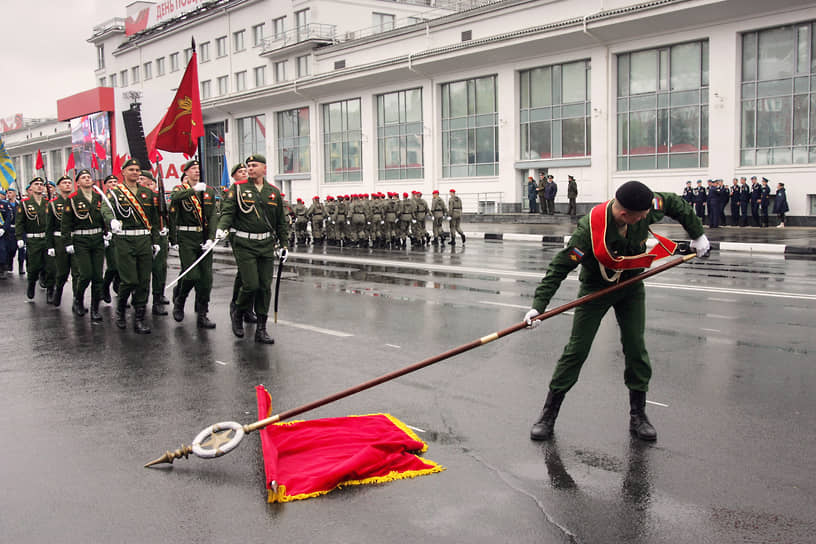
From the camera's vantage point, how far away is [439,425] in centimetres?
552

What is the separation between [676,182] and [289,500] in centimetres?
2904

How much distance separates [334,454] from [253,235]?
4513mm

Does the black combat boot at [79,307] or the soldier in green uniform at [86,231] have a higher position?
the soldier in green uniform at [86,231]

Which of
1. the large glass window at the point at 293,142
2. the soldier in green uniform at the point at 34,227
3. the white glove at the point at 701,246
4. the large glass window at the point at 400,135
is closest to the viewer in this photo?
the white glove at the point at 701,246

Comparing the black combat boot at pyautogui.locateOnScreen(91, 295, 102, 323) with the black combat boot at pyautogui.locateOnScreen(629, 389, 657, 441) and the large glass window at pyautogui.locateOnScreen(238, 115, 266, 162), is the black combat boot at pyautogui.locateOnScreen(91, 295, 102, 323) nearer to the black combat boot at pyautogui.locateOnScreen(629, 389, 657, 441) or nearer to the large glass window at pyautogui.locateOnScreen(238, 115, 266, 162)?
the black combat boot at pyautogui.locateOnScreen(629, 389, 657, 441)

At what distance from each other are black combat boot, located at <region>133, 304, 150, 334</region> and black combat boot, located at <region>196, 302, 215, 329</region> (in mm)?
648

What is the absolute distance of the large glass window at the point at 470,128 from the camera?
3738 centimetres

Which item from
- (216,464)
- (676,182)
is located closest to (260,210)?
(216,464)

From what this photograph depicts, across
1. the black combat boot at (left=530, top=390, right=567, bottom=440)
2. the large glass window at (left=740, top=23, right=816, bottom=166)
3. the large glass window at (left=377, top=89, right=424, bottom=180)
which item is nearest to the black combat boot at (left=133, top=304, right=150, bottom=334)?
the black combat boot at (left=530, top=390, right=567, bottom=440)

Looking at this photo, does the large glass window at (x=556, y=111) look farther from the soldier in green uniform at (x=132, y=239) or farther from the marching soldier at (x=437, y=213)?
the soldier in green uniform at (x=132, y=239)

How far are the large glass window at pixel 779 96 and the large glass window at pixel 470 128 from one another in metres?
11.9

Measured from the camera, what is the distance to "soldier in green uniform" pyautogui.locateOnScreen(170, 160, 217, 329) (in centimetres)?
1002

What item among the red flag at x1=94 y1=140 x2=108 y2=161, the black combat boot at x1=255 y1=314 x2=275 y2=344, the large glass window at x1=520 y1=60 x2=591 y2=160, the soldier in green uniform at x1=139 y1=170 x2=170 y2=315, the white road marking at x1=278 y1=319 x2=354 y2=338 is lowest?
the white road marking at x1=278 y1=319 x2=354 y2=338

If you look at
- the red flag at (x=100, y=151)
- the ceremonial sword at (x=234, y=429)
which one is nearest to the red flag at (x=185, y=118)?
the ceremonial sword at (x=234, y=429)
